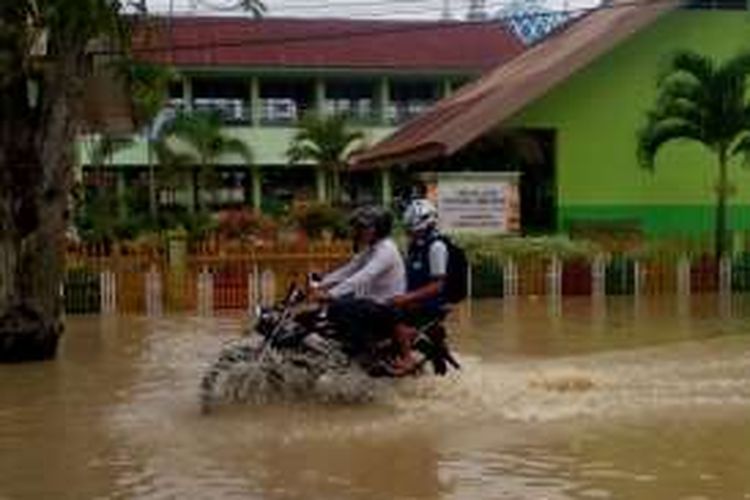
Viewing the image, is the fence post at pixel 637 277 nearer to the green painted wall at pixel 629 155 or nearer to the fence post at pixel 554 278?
the fence post at pixel 554 278

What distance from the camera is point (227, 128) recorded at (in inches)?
2281

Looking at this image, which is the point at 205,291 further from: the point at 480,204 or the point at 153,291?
the point at 480,204

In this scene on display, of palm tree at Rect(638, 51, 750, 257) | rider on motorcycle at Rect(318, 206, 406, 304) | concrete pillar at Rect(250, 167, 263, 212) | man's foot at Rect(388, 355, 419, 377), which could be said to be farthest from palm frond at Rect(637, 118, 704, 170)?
→ concrete pillar at Rect(250, 167, 263, 212)

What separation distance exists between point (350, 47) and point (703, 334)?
39.6 metres

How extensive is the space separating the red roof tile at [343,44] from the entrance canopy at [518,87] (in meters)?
17.9

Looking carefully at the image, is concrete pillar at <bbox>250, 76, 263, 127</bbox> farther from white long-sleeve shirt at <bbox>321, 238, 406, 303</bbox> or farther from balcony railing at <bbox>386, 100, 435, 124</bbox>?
white long-sleeve shirt at <bbox>321, 238, 406, 303</bbox>

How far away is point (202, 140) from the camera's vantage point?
5475 cm

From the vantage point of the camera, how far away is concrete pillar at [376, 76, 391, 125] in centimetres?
5891

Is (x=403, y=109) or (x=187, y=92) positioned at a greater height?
(x=187, y=92)

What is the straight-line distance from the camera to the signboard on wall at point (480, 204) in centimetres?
2916

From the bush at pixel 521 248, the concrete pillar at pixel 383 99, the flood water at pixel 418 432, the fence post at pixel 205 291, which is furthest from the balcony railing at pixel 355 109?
the flood water at pixel 418 432

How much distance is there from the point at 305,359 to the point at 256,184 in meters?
47.5

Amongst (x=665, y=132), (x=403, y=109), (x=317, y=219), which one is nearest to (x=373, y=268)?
(x=665, y=132)

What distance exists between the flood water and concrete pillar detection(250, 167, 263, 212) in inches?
1619
